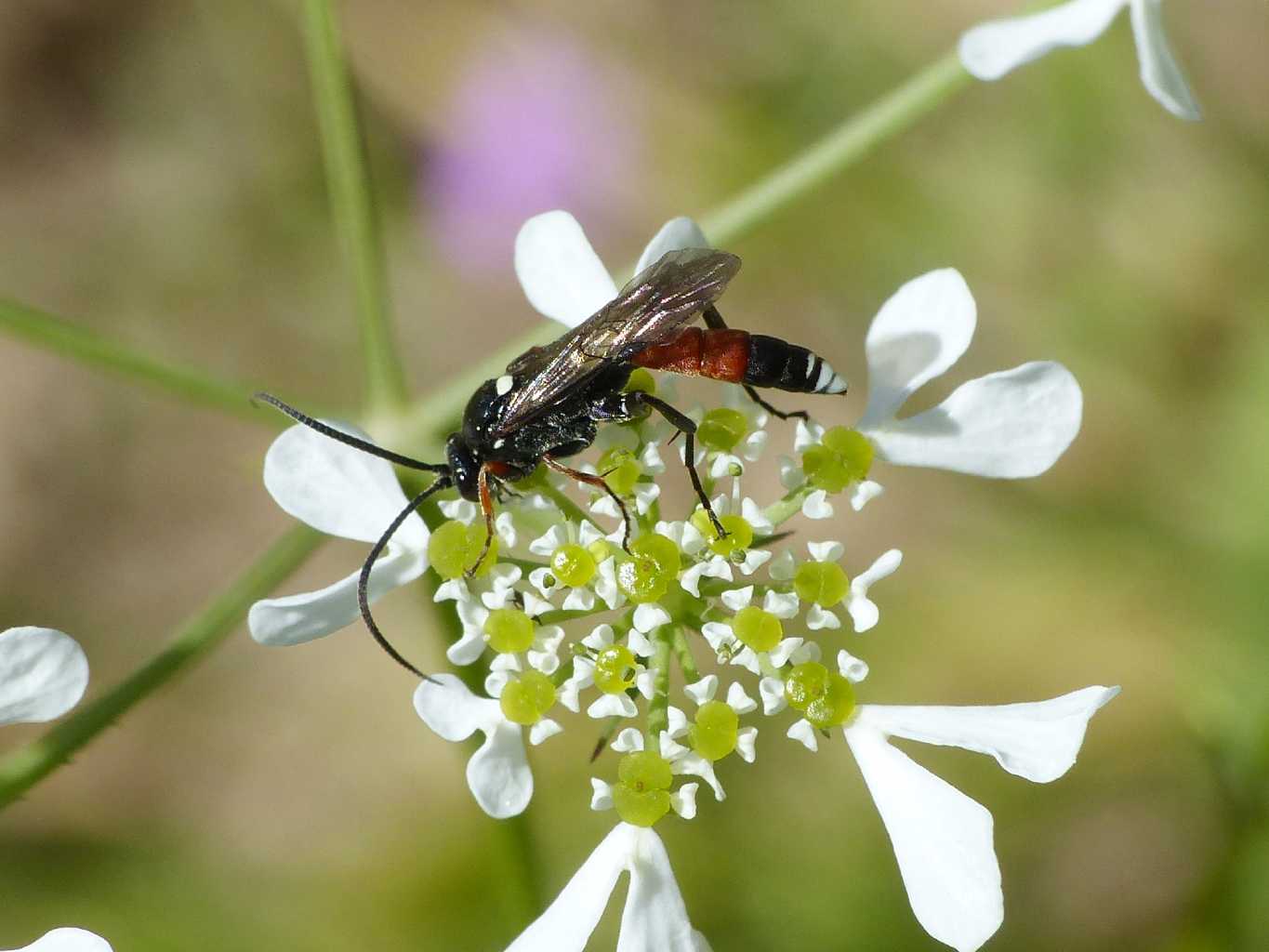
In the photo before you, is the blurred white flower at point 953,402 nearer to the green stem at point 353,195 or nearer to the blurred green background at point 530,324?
the green stem at point 353,195

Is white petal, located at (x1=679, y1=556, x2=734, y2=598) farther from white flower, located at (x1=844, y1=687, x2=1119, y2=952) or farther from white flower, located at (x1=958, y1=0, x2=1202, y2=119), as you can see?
white flower, located at (x1=958, y1=0, x2=1202, y2=119)

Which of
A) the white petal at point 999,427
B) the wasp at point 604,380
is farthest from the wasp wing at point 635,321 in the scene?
the white petal at point 999,427

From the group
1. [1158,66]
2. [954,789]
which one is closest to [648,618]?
[954,789]

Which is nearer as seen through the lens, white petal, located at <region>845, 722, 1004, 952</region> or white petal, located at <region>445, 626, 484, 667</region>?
white petal, located at <region>845, 722, 1004, 952</region>

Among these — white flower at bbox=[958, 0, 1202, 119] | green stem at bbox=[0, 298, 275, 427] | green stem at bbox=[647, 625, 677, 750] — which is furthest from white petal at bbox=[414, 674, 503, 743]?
white flower at bbox=[958, 0, 1202, 119]

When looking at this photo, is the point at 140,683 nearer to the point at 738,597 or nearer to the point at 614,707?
the point at 614,707

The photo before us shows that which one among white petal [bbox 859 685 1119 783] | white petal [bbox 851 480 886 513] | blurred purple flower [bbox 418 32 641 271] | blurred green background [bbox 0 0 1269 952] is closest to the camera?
white petal [bbox 859 685 1119 783]

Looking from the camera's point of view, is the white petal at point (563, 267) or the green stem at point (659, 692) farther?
the white petal at point (563, 267)
